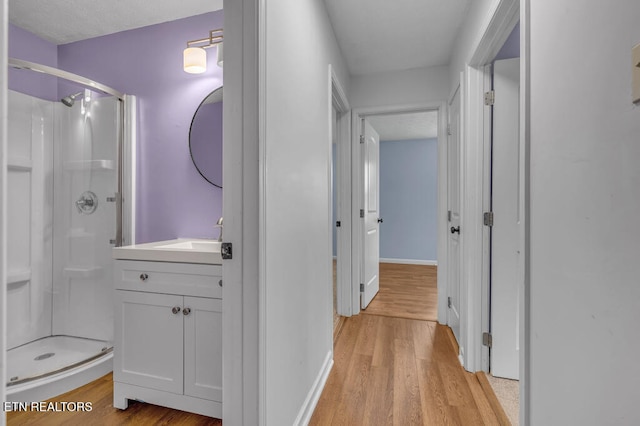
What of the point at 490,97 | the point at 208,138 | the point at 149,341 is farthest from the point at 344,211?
the point at 149,341

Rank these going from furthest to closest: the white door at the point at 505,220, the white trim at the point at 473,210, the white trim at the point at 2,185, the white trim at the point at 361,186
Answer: the white trim at the point at 361,186 < the white trim at the point at 473,210 < the white door at the point at 505,220 < the white trim at the point at 2,185

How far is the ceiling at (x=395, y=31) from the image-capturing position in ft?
6.49

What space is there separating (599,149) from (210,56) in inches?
86.7

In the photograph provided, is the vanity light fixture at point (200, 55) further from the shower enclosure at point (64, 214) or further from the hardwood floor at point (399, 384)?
the hardwood floor at point (399, 384)

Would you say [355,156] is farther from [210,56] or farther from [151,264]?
[151,264]

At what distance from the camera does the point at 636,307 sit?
23.3 inches

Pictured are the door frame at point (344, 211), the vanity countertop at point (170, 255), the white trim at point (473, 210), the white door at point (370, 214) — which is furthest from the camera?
the white door at point (370, 214)

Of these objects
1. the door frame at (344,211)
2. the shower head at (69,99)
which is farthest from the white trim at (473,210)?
the shower head at (69,99)

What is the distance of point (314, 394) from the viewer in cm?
165

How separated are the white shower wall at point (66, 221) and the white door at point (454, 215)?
256cm

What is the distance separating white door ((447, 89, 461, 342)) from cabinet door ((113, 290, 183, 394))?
77.2 inches

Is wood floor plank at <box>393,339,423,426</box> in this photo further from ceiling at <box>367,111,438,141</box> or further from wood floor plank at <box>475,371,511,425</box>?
ceiling at <box>367,111,438,141</box>

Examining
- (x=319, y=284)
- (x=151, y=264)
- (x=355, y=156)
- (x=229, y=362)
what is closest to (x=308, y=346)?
(x=319, y=284)

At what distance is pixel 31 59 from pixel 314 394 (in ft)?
10.3
